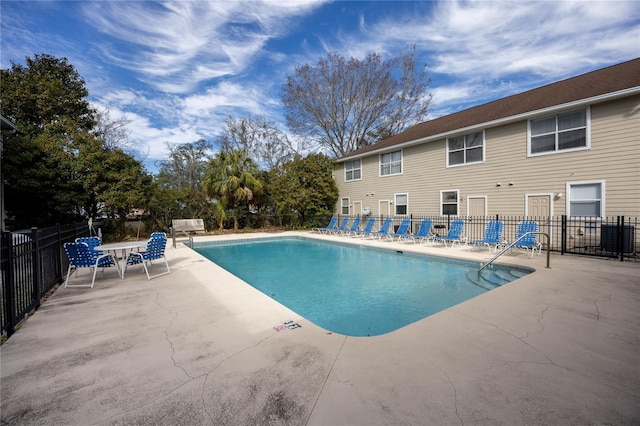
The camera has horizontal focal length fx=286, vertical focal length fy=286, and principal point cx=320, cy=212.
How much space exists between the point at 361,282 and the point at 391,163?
1037 centimetres

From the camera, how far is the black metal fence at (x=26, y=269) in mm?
3432

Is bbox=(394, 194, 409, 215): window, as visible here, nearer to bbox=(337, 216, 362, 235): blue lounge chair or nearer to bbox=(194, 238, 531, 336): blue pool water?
bbox=(337, 216, 362, 235): blue lounge chair

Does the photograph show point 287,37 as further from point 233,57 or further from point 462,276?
point 462,276

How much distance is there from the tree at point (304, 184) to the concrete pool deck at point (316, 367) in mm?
13827

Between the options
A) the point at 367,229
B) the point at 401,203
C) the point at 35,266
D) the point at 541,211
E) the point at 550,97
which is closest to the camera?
the point at 35,266


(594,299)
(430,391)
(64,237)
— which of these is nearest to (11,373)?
(430,391)

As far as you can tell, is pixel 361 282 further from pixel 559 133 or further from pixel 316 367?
pixel 559 133

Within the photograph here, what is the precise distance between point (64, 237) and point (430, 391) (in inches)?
312

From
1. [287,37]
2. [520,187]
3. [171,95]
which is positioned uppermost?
[287,37]

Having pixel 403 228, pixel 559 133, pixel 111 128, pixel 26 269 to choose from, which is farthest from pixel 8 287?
pixel 111 128

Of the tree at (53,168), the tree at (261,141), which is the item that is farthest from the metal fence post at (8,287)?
the tree at (261,141)

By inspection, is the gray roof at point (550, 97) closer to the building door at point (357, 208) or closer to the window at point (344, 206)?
the building door at point (357, 208)

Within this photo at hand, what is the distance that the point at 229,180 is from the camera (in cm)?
1700

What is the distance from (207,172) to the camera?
677 inches
